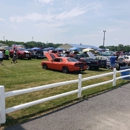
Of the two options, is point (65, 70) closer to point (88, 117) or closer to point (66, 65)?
point (66, 65)

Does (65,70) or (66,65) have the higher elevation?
(66,65)

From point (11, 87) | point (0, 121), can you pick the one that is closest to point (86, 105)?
point (0, 121)

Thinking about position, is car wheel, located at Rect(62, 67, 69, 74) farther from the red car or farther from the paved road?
the paved road

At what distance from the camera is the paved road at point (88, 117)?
13.6 feet

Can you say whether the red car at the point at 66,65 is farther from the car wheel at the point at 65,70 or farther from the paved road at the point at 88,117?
the paved road at the point at 88,117

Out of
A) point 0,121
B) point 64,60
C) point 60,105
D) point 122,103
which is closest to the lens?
point 0,121

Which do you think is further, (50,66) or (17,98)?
(50,66)

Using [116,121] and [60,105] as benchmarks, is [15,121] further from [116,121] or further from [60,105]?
[116,121]

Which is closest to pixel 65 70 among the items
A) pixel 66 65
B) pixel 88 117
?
pixel 66 65

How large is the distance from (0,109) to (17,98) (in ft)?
7.60

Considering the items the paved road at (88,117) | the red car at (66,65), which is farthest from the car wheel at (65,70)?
the paved road at (88,117)

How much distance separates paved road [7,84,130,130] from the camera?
4156mm

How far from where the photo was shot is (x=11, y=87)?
26.9ft

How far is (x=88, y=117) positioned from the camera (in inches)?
189
